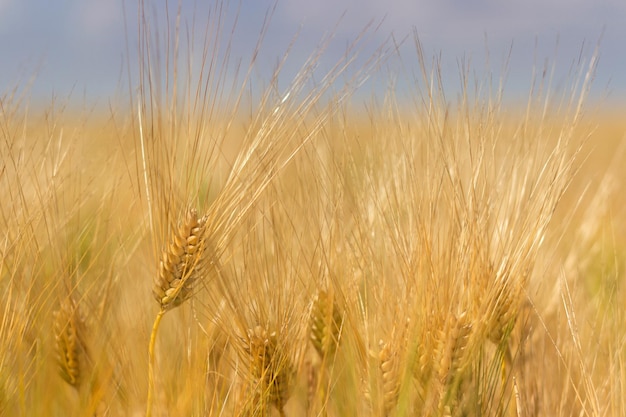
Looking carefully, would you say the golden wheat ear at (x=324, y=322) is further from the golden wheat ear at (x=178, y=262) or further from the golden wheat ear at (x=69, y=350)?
the golden wheat ear at (x=69, y=350)

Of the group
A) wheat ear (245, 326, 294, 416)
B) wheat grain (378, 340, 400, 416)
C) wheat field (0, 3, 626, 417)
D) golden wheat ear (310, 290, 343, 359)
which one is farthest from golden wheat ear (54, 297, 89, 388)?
wheat grain (378, 340, 400, 416)

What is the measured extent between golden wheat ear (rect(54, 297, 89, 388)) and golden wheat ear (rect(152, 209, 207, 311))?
0.34m

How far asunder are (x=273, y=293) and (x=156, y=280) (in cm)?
25

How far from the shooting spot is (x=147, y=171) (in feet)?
4.01

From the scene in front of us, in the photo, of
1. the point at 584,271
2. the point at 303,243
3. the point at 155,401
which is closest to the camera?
the point at 155,401

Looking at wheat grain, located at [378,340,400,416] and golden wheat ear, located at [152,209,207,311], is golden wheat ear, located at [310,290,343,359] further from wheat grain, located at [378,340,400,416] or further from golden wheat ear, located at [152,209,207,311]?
golden wheat ear, located at [152,209,207,311]

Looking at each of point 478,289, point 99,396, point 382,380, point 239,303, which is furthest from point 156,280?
point 478,289

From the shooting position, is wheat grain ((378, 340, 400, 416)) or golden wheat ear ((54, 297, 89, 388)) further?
golden wheat ear ((54, 297, 89, 388))

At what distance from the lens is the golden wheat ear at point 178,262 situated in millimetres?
1136

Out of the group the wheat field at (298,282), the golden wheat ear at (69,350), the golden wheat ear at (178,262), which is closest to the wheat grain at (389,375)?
the wheat field at (298,282)

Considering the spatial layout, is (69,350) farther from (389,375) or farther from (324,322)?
(389,375)

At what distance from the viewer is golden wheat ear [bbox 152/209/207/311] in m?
1.14

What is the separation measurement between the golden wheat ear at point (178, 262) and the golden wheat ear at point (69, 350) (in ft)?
1.12

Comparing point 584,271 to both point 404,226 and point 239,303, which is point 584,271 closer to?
point 404,226
